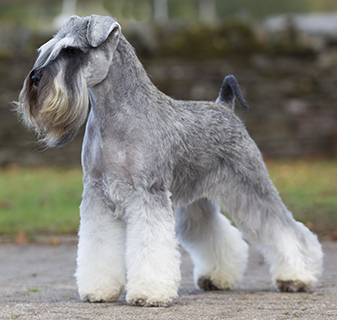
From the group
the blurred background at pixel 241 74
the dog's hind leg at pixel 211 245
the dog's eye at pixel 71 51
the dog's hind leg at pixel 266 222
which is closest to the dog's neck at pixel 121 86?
the dog's eye at pixel 71 51

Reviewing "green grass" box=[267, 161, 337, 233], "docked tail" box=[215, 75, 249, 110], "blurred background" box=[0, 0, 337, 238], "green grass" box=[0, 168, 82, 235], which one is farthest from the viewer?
"blurred background" box=[0, 0, 337, 238]

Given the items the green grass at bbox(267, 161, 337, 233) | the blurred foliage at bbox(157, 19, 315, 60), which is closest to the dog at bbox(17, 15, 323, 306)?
the green grass at bbox(267, 161, 337, 233)

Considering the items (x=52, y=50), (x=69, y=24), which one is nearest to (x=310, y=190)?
(x=69, y=24)

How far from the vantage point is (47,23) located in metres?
15.4

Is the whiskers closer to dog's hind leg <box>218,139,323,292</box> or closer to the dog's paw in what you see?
dog's hind leg <box>218,139,323,292</box>

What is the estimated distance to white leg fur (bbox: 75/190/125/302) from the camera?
159 inches

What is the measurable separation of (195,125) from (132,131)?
26.2 inches

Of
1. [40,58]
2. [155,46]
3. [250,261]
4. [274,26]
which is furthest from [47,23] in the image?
[40,58]

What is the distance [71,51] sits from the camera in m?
3.78

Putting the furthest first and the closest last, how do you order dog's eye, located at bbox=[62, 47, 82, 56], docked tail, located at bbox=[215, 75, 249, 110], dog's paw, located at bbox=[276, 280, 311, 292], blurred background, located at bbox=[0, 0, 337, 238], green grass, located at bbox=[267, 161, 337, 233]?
blurred background, located at bbox=[0, 0, 337, 238] < green grass, located at bbox=[267, 161, 337, 233] < docked tail, located at bbox=[215, 75, 249, 110] < dog's paw, located at bbox=[276, 280, 311, 292] < dog's eye, located at bbox=[62, 47, 82, 56]

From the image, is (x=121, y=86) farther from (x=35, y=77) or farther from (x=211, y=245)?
(x=211, y=245)

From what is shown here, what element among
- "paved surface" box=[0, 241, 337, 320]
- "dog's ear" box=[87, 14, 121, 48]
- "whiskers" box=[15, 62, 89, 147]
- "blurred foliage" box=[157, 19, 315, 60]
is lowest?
"paved surface" box=[0, 241, 337, 320]

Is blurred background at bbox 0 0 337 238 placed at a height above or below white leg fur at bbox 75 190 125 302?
above

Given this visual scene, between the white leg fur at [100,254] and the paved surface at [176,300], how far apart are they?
11cm
